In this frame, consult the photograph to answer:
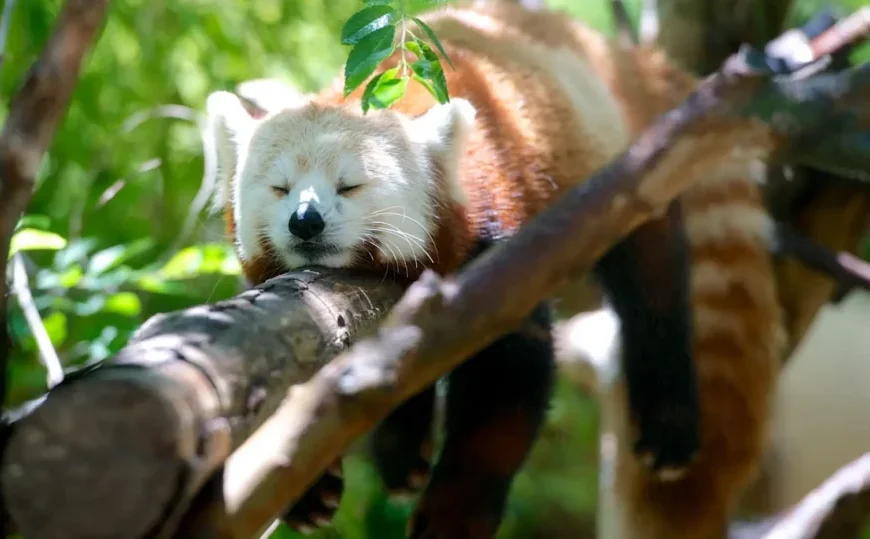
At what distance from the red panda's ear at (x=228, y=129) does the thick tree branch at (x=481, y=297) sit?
737 mm

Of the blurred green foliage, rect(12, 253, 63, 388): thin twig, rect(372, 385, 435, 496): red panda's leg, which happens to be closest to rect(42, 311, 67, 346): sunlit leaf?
the blurred green foliage

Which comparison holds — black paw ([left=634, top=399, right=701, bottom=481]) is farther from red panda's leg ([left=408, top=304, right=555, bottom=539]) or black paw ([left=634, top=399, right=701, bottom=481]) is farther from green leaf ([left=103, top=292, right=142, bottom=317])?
green leaf ([left=103, top=292, right=142, bottom=317])

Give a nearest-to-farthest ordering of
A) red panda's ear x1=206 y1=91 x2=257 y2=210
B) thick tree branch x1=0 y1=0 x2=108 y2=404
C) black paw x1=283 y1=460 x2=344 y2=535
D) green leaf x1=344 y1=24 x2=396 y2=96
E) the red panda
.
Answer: thick tree branch x1=0 y1=0 x2=108 y2=404, green leaf x1=344 y1=24 x2=396 y2=96, the red panda, red panda's ear x1=206 y1=91 x2=257 y2=210, black paw x1=283 y1=460 x2=344 y2=535

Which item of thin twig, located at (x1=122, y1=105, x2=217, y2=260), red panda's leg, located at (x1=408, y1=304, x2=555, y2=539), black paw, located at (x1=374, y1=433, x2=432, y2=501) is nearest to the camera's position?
red panda's leg, located at (x1=408, y1=304, x2=555, y2=539)

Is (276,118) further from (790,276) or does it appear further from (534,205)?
(790,276)

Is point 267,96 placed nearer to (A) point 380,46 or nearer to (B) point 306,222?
(B) point 306,222

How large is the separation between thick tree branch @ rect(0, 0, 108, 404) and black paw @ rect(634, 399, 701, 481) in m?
1.70

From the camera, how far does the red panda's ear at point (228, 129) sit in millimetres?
1705

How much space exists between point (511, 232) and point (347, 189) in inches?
16.3

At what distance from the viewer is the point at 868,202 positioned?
2754mm

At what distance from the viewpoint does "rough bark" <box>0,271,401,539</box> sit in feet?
2.14

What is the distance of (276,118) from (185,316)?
0.83m

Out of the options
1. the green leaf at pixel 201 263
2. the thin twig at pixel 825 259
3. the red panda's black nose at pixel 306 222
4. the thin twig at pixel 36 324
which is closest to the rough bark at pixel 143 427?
the red panda's black nose at pixel 306 222

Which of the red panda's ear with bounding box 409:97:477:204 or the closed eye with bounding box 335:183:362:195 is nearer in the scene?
the closed eye with bounding box 335:183:362:195
